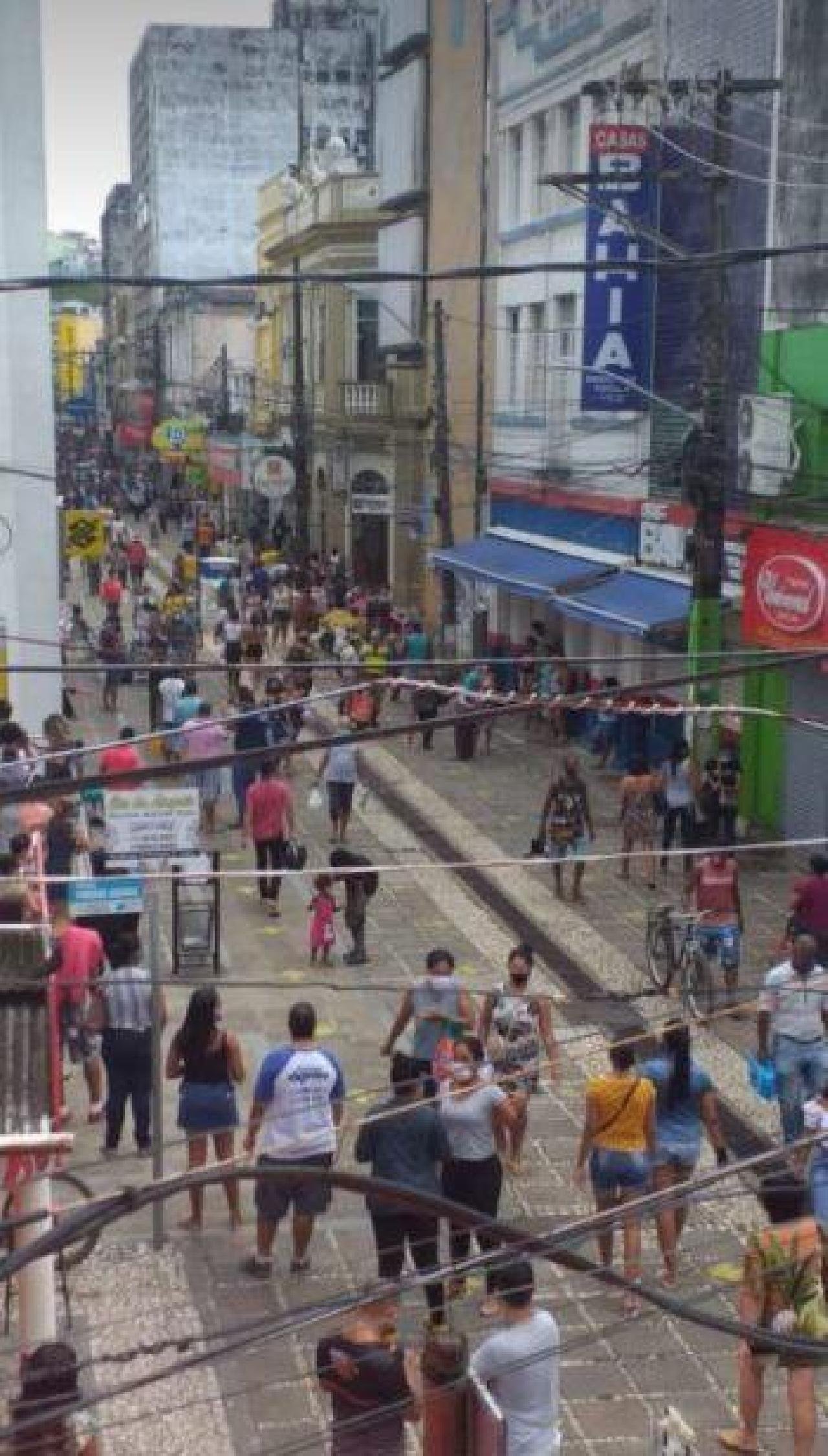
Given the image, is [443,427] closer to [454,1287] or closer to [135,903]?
[135,903]

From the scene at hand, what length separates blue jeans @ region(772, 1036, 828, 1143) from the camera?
32.6ft

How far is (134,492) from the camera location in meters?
66.7

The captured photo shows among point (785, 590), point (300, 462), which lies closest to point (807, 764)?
point (785, 590)

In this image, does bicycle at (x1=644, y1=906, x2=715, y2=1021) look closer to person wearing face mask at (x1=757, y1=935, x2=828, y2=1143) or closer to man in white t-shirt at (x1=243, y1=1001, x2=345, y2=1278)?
person wearing face mask at (x1=757, y1=935, x2=828, y2=1143)

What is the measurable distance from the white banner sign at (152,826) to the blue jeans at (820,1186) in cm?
631

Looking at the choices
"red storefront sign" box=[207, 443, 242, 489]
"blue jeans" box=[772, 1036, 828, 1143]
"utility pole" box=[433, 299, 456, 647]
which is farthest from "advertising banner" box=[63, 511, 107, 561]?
"blue jeans" box=[772, 1036, 828, 1143]

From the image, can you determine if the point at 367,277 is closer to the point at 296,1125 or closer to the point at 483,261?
the point at 296,1125

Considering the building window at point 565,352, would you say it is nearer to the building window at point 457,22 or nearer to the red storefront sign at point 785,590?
the building window at point 457,22

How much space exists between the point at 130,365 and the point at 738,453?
3233 inches

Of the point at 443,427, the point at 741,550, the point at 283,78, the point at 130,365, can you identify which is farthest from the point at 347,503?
the point at 130,365

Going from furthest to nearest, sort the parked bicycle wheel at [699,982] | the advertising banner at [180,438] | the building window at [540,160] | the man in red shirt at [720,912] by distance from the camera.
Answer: the advertising banner at [180,438], the building window at [540,160], the man in red shirt at [720,912], the parked bicycle wheel at [699,982]

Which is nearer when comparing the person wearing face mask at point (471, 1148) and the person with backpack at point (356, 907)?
the person wearing face mask at point (471, 1148)

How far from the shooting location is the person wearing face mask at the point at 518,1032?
1009 centimetres

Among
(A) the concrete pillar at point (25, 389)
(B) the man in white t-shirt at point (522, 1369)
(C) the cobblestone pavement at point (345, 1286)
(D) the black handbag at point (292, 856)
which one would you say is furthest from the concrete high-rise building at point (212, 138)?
(B) the man in white t-shirt at point (522, 1369)
